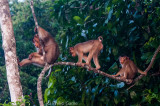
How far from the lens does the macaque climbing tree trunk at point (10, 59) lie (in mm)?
4273

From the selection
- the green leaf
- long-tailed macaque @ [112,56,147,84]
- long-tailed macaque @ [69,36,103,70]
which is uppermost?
the green leaf

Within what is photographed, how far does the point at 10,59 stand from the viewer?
4340 mm

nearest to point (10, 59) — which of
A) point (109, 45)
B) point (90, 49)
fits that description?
A: point (90, 49)

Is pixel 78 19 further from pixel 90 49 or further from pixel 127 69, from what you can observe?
pixel 127 69

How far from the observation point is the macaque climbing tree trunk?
4273mm

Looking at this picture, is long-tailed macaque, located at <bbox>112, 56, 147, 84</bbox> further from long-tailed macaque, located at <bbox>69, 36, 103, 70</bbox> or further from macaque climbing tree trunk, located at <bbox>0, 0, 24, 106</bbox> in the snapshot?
macaque climbing tree trunk, located at <bbox>0, 0, 24, 106</bbox>

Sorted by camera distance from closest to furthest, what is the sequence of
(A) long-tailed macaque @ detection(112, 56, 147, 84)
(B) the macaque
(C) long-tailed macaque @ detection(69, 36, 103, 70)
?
(A) long-tailed macaque @ detection(112, 56, 147, 84) → (B) the macaque → (C) long-tailed macaque @ detection(69, 36, 103, 70)

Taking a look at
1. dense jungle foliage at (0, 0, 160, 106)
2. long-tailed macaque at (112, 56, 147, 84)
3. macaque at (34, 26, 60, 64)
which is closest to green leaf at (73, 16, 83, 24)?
dense jungle foliage at (0, 0, 160, 106)

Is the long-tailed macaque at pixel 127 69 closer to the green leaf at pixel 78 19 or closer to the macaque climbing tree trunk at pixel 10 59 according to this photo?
the green leaf at pixel 78 19

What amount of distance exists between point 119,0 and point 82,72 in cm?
184

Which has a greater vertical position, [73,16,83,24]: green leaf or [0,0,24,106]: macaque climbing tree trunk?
[73,16,83,24]: green leaf

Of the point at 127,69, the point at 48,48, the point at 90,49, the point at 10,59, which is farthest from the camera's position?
the point at 90,49

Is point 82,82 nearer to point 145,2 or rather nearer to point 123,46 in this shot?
point 123,46

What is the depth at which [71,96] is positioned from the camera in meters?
4.74
